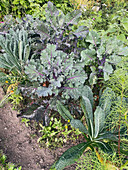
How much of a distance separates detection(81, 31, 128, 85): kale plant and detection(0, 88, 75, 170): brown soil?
1116 mm

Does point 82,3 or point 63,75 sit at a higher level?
point 82,3

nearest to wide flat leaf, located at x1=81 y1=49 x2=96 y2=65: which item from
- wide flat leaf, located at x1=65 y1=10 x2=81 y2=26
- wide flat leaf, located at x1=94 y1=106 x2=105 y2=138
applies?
wide flat leaf, located at x1=65 y1=10 x2=81 y2=26

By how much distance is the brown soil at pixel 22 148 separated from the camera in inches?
72.3

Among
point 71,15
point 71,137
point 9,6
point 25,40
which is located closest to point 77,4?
point 9,6

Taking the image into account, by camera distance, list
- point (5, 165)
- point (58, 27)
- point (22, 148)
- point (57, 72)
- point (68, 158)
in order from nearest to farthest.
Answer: point (68, 158) < point (5, 165) < point (22, 148) < point (57, 72) < point (58, 27)

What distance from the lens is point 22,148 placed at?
194cm

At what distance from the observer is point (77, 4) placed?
3822 mm

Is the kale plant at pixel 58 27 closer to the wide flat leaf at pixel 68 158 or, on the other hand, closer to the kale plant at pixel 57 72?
the kale plant at pixel 57 72

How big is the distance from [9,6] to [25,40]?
143cm

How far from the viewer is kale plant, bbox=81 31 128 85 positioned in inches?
87.0

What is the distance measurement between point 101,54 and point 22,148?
1.68 meters

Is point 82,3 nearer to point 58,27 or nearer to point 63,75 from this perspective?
point 58,27

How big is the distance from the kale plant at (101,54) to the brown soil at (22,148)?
1.12 metres

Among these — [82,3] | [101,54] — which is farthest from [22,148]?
[82,3]
